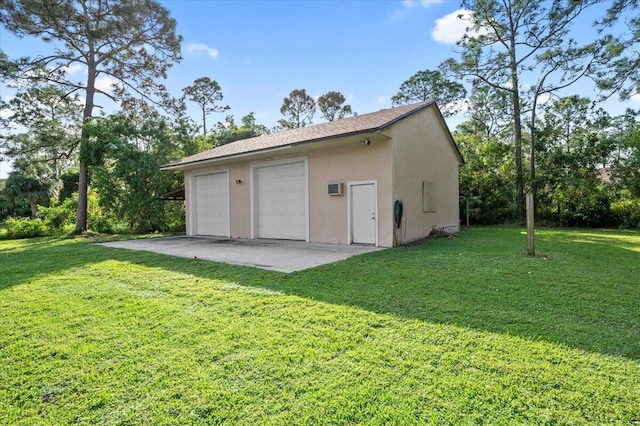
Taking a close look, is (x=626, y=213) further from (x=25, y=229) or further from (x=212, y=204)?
(x=25, y=229)

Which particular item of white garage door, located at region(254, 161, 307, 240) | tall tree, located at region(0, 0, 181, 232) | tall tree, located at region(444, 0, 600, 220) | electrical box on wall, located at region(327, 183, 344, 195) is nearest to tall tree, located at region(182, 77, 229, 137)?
tall tree, located at region(0, 0, 181, 232)

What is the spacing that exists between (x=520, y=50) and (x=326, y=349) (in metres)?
22.5

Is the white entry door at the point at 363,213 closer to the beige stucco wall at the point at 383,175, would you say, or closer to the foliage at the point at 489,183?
the beige stucco wall at the point at 383,175

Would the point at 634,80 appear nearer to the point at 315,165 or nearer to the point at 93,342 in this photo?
the point at 315,165

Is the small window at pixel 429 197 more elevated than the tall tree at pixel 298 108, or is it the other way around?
the tall tree at pixel 298 108

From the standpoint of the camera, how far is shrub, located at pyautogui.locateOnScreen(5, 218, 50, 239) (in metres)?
14.9

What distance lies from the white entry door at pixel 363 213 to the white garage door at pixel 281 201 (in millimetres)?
1757

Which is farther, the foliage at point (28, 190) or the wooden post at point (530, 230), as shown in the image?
the foliage at point (28, 190)

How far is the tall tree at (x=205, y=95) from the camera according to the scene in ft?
106

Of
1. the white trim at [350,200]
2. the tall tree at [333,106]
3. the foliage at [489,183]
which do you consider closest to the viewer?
the white trim at [350,200]

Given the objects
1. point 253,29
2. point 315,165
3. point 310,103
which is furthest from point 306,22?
point 310,103

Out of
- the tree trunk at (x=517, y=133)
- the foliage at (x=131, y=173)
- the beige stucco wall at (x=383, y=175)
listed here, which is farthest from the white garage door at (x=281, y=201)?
the tree trunk at (x=517, y=133)

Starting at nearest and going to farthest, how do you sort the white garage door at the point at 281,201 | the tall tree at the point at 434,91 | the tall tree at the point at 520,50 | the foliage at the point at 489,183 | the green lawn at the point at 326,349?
the green lawn at the point at 326,349, the white garage door at the point at 281,201, the tall tree at the point at 520,50, the foliage at the point at 489,183, the tall tree at the point at 434,91

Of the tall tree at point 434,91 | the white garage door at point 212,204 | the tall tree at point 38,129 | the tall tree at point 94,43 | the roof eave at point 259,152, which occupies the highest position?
the tall tree at point 434,91
